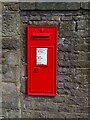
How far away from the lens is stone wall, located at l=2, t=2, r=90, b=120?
13.7ft

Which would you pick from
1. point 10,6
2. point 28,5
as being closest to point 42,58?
point 28,5

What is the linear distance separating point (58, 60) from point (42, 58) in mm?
252

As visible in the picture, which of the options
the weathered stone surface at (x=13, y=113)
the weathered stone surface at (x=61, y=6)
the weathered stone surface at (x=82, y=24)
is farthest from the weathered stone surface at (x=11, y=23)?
the weathered stone surface at (x=13, y=113)

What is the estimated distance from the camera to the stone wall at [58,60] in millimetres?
4164

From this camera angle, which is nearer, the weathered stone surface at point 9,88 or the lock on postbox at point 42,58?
the lock on postbox at point 42,58

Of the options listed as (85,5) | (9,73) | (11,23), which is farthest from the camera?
(9,73)

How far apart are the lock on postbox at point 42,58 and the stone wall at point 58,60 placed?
0.29 feet

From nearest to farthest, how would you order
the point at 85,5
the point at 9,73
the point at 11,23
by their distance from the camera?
the point at 85,5 < the point at 11,23 < the point at 9,73

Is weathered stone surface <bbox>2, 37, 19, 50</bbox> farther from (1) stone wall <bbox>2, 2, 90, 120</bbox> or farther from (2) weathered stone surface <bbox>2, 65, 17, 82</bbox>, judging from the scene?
(2) weathered stone surface <bbox>2, 65, 17, 82</bbox>

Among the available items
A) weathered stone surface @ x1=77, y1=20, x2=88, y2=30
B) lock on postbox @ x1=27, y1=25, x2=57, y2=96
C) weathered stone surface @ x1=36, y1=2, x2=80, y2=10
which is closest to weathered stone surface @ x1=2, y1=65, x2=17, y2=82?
lock on postbox @ x1=27, y1=25, x2=57, y2=96

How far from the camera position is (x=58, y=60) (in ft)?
13.9

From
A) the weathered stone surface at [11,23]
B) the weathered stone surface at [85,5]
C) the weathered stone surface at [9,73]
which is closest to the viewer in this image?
the weathered stone surface at [85,5]

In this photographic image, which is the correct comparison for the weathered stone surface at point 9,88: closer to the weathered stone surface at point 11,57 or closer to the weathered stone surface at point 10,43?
the weathered stone surface at point 11,57

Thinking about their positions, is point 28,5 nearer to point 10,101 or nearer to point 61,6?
point 61,6
